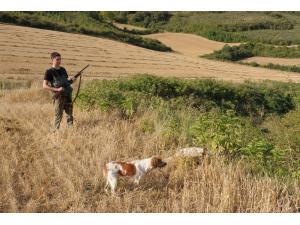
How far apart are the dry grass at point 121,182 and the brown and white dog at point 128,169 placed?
0.51 ft

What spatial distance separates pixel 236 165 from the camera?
6.46 metres

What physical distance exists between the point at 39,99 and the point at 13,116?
5.76m

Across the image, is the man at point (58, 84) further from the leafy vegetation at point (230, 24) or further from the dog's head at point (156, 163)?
the leafy vegetation at point (230, 24)

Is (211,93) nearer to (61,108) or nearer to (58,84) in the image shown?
(61,108)

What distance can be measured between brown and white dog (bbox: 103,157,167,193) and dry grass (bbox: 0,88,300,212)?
154mm

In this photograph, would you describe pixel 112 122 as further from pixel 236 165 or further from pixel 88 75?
pixel 88 75

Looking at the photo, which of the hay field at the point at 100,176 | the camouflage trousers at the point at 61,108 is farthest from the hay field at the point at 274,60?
the camouflage trousers at the point at 61,108

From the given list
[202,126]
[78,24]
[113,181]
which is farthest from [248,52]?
[113,181]

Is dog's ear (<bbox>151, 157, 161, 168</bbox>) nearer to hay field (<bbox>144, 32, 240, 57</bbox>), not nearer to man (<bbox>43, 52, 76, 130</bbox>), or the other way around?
man (<bbox>43, 52, 76, 130</bbox>)

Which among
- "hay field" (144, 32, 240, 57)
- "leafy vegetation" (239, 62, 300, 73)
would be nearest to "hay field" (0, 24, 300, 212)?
"leafy vegetation" (239, 62, 300, 73)

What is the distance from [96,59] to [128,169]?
41.4 meters

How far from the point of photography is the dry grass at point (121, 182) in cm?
545

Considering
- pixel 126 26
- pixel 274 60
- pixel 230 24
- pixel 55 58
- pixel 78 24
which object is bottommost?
pixel 274 60

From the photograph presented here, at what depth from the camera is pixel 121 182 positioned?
6121mm
